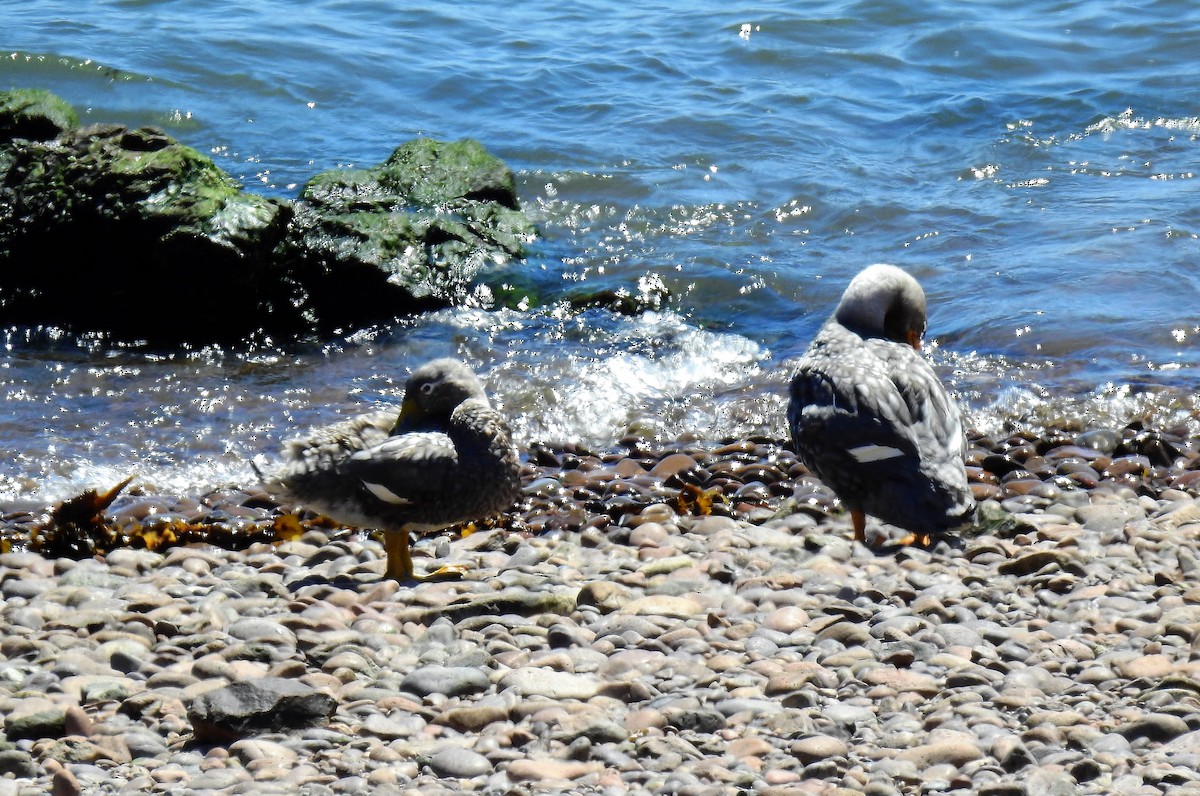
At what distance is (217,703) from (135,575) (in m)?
2.41

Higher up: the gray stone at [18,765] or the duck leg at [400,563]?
the gray stone at [18,765]

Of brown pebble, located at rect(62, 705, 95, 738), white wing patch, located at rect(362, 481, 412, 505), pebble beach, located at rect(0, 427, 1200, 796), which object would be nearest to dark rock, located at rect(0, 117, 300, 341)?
pebble beach, located at rect(0, 427, 1200, 796)

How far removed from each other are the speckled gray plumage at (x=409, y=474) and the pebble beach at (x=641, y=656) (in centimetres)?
31

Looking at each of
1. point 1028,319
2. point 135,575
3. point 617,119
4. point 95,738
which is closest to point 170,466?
point 135,575

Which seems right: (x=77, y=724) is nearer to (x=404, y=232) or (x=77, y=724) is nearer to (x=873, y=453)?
(x=873, y=453)

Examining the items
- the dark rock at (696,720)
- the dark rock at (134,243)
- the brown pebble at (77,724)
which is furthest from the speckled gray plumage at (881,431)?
the dark rock at (134,243)

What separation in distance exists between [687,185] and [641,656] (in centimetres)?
1031

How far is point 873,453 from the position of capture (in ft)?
20.4

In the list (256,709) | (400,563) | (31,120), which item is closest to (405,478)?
(400,563)

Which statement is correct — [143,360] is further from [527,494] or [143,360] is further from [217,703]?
[217,703]

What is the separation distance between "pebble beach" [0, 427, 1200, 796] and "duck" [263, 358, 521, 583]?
274 mm

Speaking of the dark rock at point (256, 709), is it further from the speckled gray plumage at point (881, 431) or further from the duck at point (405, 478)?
the speckled gray plumage at point (881, 431)

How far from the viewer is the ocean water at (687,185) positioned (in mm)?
9211

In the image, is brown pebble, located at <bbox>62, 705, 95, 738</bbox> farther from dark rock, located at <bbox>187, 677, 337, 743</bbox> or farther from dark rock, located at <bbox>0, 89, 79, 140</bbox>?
dark rock, located at <bbox>0, 89, 79, 140</bbox>
